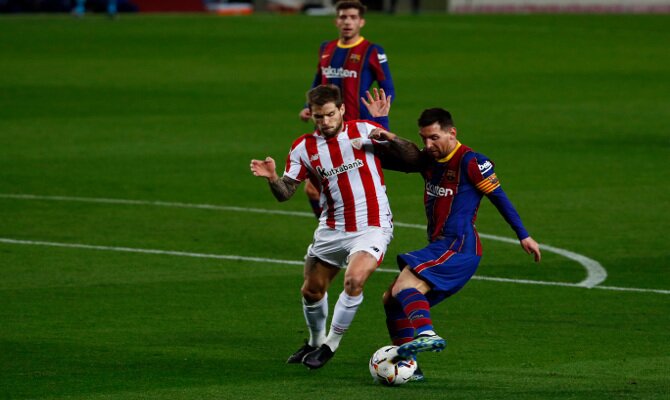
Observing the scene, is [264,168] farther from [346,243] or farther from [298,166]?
[346,243]

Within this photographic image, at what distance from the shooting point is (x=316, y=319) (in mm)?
9352

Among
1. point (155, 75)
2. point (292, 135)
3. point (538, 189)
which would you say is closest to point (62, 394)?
point (538, 189)

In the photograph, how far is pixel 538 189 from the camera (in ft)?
57.7

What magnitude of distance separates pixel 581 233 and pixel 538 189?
10.2ft

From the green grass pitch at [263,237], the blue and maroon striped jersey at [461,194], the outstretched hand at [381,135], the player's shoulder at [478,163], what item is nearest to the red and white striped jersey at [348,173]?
the outstretched hand at [381,135]

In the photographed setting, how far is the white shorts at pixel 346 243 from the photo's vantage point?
901 centimetres

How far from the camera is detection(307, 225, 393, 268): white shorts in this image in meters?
9.01

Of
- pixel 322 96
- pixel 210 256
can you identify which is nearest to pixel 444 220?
pixel 322 96

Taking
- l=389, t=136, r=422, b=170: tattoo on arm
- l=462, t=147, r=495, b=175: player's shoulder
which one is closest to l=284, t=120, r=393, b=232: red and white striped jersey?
l=389, t=136, r=422, b=170: tattoo on arm

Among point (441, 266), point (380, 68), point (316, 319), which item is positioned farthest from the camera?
point (380, 68)

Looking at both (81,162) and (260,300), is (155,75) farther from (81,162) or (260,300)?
(260,300)

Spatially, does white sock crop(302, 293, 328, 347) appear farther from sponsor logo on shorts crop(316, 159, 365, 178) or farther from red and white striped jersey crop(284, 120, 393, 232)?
sponsor logo on shorts crop(316, 159, 365, 178)

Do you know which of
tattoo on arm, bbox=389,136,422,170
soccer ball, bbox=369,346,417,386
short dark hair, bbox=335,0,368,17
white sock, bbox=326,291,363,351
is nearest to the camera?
soccer ball, bbox=369,346,417,386

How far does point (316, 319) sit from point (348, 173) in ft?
3.29
